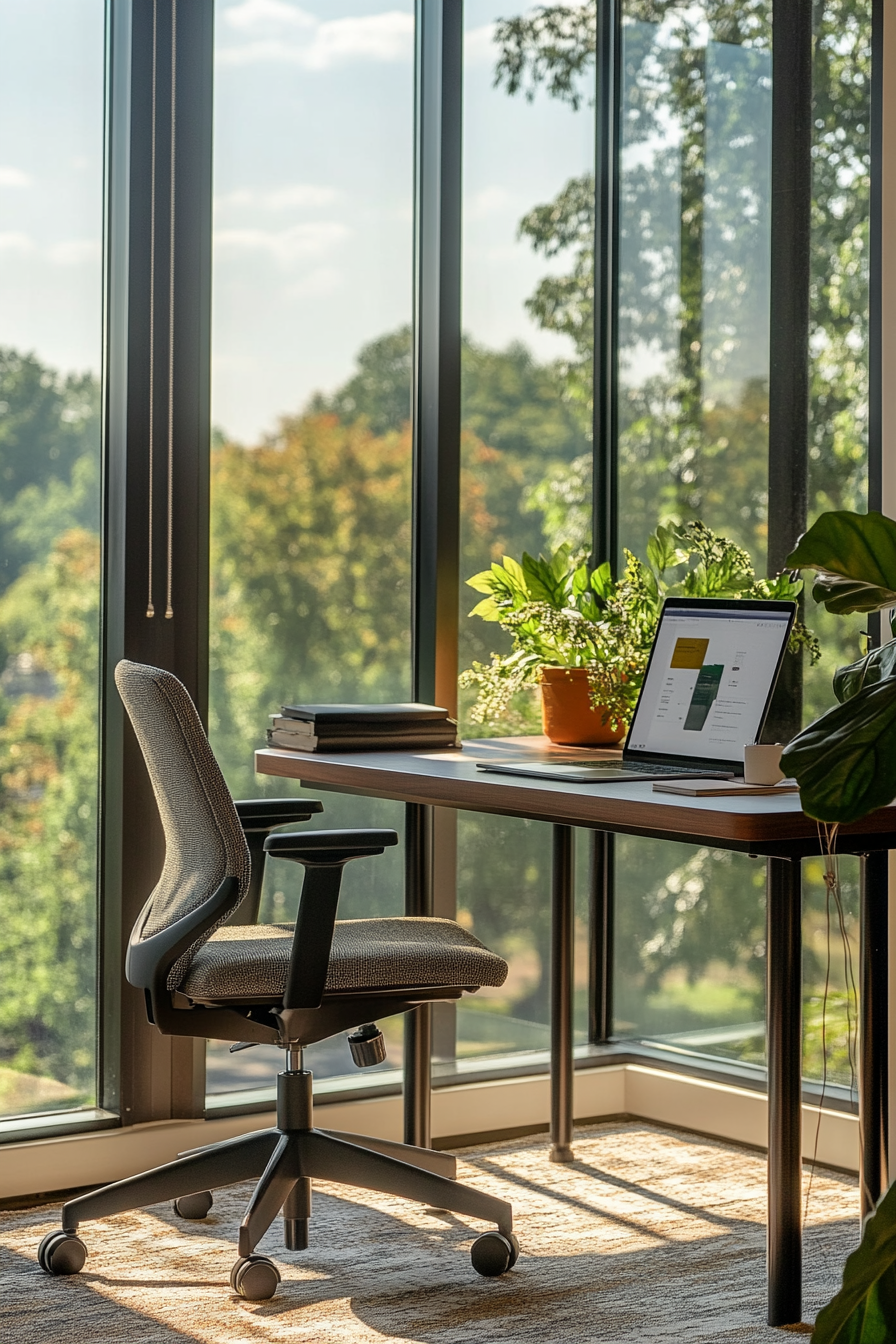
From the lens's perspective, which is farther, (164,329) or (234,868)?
(164,329)

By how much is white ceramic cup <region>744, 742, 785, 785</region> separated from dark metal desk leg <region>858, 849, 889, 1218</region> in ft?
0.66

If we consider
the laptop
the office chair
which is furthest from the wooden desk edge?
the office chair

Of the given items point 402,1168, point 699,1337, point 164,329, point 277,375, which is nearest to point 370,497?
point 277,375

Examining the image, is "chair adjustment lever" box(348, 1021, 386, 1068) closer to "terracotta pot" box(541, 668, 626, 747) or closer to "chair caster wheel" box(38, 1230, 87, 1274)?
"chair caster wheel" box(38, 1230, 87, 1274)

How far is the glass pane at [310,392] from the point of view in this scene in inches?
134

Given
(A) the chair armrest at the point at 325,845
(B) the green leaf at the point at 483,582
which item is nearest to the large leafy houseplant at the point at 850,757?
(A) the chair armrest at the point at 325,845

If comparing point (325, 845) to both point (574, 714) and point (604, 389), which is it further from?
point (604, 389)

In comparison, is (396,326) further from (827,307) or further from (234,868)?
(234,868)

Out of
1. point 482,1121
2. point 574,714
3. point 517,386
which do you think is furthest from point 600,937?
point 517,386

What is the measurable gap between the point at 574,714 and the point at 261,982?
1025mm

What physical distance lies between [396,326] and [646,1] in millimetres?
984

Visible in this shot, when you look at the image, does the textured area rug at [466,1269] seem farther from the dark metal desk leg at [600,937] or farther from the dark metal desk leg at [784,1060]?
the dark metal desk leg at [600,937]

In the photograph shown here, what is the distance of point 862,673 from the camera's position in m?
2.09

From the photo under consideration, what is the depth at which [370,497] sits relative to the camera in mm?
3596
